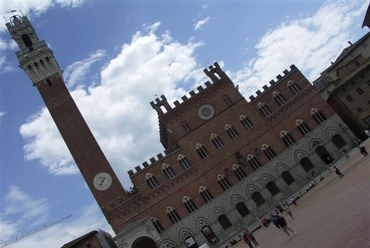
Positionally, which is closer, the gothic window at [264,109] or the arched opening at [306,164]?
the arched opening at [306,164]

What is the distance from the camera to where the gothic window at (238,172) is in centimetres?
4119

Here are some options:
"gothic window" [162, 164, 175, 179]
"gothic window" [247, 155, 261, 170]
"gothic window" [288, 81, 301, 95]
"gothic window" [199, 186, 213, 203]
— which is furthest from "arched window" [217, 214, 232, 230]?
"gothic window" [288, 81, 301, 95]

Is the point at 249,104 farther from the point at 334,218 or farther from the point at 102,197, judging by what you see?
the point at 334,218

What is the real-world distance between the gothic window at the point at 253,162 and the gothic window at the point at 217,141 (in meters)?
3.56

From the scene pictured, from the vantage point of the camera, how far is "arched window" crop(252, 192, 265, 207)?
132 feet

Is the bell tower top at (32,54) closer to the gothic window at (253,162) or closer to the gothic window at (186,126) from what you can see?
the gothic window at (186,126)

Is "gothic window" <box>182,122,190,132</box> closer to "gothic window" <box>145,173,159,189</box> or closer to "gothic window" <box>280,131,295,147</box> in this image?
"gothic window" <box>145,173,159,189</box>

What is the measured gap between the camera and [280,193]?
4034 centimetres

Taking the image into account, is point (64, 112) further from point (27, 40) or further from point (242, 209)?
point (242, 209)

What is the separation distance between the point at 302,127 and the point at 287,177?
21.3 feet

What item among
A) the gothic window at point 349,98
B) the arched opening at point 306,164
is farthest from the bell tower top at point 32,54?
the gothic window at point 349,98

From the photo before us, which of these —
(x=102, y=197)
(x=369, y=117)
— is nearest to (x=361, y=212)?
(x=102, y=197)

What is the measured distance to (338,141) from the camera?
4231cm

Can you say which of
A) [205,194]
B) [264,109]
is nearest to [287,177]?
[264,109]
